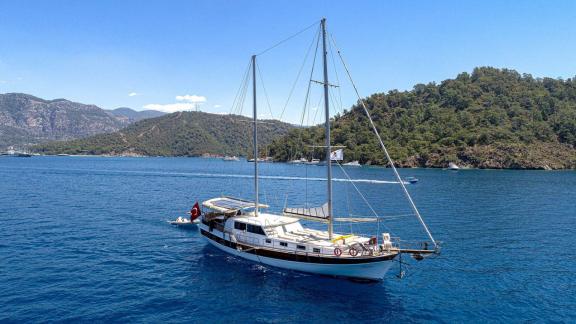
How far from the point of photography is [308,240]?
3650cm

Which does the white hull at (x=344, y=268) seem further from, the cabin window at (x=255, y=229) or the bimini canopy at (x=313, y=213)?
the bimini canopy at (x=313, y=213)

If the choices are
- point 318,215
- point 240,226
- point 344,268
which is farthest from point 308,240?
point 240,226

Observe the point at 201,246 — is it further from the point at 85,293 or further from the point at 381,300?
the point at 381,300

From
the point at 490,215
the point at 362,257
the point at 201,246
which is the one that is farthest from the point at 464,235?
the point at 201,246

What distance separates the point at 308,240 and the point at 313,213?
3.64 metres

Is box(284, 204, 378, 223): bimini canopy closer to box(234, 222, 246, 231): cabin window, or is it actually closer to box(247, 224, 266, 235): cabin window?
box(247, 224, 266, 235): cabin window

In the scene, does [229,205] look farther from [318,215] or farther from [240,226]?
[318,215]

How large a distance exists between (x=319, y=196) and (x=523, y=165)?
146438 millimetres

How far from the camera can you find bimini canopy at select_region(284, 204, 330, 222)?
38088 millimetres

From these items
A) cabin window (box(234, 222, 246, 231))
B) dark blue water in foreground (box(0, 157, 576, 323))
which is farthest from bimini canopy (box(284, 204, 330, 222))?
dark blue water in foreground (box(0, 157, 576, 323))

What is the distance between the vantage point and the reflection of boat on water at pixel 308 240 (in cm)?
3319

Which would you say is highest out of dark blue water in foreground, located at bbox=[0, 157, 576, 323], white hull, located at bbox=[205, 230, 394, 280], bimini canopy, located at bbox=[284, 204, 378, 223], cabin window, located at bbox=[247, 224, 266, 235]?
bimini canopy, located at bbox=[284, 204, 378, 223]

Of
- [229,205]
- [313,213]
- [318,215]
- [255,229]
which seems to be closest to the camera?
[318,215]

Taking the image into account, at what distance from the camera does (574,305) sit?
98.7 ft
